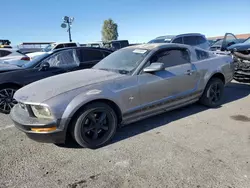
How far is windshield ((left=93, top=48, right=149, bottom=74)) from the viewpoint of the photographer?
3752mm

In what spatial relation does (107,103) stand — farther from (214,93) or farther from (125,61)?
(214,93)

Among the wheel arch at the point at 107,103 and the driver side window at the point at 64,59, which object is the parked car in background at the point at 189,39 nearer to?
the driver side window at the point at 64,59

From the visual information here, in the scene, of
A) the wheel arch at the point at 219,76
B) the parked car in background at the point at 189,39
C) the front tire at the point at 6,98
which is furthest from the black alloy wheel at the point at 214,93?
the parked car in background at the point at 189,39

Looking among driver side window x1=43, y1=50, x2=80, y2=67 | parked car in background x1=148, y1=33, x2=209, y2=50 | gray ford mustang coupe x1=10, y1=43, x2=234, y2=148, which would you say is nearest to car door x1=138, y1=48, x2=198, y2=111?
gray ford mustang coupe x1=10, y1=43, x2=234, y2=148

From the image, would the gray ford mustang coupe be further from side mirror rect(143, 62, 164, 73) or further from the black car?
the black car

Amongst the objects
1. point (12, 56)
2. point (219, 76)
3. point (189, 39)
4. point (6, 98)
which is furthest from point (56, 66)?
point (189, 39)

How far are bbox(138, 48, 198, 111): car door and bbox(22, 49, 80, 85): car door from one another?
2641 millimetres

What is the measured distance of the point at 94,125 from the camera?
3.21m

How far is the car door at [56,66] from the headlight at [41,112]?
234 centimetres

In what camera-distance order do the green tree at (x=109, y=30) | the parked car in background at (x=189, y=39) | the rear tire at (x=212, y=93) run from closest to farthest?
the rear tire at (x=212, y=93) → the parked car in background at (x=189, y=39) → the green tree at (x=109, y=30)

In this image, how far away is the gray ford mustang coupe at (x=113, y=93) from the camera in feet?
9.68

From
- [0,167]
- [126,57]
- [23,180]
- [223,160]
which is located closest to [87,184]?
[23,180]

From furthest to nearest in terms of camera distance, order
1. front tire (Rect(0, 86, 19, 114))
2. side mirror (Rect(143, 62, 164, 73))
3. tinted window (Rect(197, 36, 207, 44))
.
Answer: tinted window (Rect(197, 36, 207, 44))
front tire (Rect(0, 86, 19, 114))
side mirror (Rect(143, 62, 164, 73))

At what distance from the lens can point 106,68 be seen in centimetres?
409
